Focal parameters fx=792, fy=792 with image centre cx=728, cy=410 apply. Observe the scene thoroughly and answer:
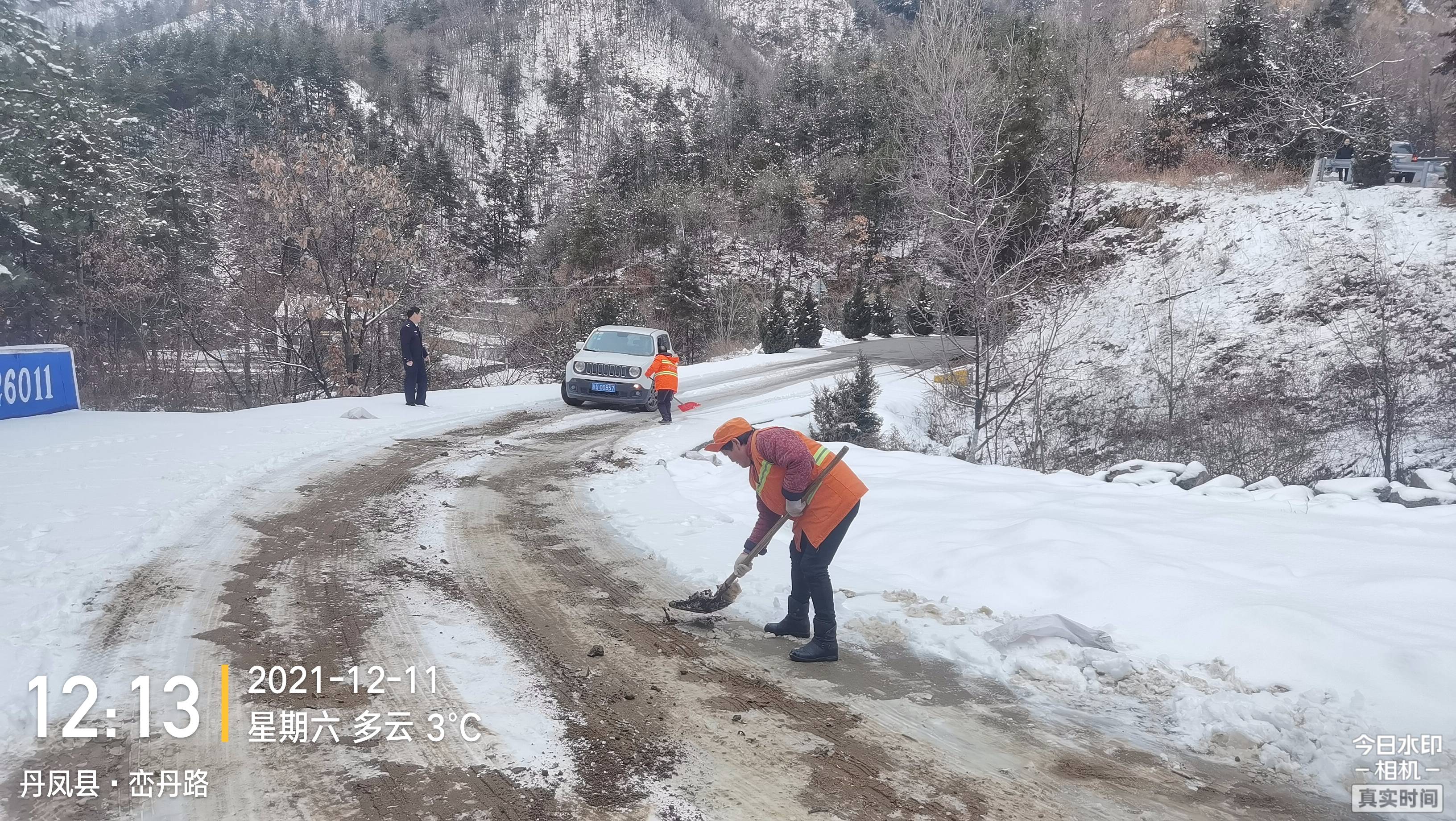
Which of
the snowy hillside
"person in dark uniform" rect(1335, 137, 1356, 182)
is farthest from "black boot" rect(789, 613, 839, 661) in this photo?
"person in dark uniform" rect(1335, 137, 1356, 182)

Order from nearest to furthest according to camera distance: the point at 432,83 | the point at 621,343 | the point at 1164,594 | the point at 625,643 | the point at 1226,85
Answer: the point at 625,643
the point at 1164,594
the point at 621,343
the point at 1226,85
the point at 432,83

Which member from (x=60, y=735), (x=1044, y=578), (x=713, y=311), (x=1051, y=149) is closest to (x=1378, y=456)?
(x=1044, y=578)

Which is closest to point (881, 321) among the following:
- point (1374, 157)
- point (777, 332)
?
point (777, 332)

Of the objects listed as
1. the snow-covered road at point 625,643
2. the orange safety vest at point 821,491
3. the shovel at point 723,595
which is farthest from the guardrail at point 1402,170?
the shovel at point 723,595

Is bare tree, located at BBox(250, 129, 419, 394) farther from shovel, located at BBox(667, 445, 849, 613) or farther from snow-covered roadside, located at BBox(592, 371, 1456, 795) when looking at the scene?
shovel, located at BBox(667, 445, 849, 613)

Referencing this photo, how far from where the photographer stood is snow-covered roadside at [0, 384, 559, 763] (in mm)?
4609

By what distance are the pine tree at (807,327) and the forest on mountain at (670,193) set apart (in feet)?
0.39

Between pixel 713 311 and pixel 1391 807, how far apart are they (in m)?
39.1

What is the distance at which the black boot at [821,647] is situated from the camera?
4.89 metres

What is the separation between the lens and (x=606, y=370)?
54.2 ft

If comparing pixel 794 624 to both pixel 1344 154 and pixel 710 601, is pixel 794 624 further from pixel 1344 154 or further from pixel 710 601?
pixel 1344 154

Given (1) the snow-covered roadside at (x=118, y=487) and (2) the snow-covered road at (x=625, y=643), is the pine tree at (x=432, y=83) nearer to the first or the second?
(1) the snow-covered roadside at (x=118, y=487)

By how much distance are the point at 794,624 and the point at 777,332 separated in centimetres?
2635

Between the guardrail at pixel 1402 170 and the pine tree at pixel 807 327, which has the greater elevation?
the guardrail at pixel 1402 170
